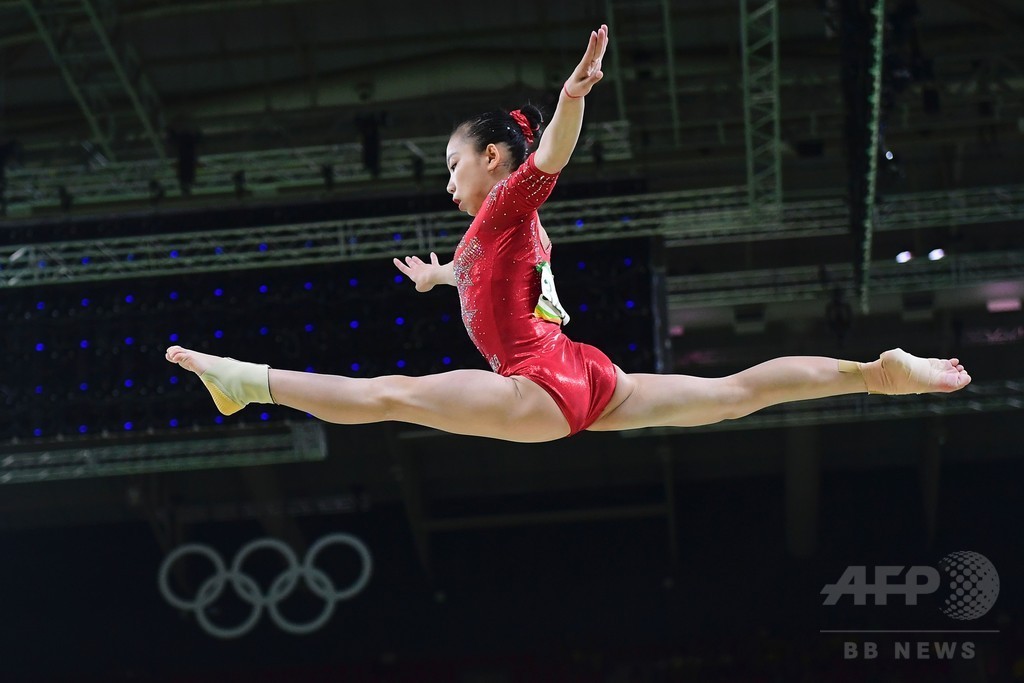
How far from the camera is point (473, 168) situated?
403 cm

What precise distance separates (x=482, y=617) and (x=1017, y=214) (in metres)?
7.11

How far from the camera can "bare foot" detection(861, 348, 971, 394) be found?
156 inches

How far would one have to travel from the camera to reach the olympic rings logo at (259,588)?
13.5 metres

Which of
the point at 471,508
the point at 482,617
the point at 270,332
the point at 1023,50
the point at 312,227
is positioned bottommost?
the point at 482,617

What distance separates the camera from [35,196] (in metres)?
10.7

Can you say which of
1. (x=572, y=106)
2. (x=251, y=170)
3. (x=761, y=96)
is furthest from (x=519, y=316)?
(x=251, y=170)

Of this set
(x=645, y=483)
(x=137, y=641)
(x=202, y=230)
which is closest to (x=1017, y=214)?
(x=645, y=483)

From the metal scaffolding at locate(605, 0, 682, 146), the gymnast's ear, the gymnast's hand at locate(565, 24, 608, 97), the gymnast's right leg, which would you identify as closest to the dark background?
the metal scaffolding at locate(605, 0, 682, 146)

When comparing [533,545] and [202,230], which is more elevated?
[202,230]

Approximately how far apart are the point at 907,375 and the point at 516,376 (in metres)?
1.27

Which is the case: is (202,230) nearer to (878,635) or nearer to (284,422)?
(284,422)

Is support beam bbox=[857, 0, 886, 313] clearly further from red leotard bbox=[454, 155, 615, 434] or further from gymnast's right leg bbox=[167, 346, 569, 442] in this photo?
gymnast's right leg bbox=[167, 346, 569, 442]

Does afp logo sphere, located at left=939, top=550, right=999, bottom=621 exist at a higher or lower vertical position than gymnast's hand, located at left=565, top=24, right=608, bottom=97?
lower

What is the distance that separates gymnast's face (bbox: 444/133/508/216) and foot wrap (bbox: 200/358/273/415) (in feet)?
2.85
